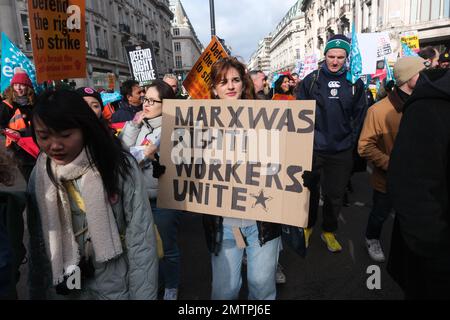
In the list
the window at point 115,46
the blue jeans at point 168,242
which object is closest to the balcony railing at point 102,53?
the window at point 115,46

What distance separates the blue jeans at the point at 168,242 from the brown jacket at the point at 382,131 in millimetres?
1937

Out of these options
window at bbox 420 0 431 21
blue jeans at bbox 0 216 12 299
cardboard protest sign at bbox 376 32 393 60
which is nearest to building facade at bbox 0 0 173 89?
cardboard protest sign at bbox 376 32 393 60

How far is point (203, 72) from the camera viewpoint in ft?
14.2

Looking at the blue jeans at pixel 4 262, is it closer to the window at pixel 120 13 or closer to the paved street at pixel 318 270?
the paved street at pixel 318 270

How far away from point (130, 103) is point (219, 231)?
321 cm

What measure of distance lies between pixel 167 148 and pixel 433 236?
1.58m

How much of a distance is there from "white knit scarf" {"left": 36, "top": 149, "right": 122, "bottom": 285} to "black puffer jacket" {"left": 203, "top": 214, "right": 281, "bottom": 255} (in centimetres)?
70

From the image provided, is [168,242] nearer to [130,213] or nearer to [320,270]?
[130,213]

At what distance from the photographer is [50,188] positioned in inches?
58.3

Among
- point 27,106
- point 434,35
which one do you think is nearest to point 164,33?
point 434,35

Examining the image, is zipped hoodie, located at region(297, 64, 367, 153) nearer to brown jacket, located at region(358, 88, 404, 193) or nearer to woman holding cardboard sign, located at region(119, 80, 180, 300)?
brown jacket, located at region(358, 88, 404, 193)

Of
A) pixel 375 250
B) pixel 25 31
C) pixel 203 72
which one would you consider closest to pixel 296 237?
pixel 375 250

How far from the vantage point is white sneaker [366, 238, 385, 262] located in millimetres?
3287

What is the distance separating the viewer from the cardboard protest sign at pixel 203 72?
4.31m
